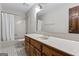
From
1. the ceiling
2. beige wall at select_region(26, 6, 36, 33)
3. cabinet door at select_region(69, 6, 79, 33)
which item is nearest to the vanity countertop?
cabinet door at select_region(69, 6, 79, 33)

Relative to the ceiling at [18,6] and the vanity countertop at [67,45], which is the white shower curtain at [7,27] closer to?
the ceiling at [18,6]

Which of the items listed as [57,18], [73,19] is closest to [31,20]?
[57,18]

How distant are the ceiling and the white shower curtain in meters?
0.18

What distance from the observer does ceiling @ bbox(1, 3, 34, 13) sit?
1651mm

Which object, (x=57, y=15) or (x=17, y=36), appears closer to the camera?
(x=57, y=15)

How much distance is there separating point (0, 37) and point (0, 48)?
216mm

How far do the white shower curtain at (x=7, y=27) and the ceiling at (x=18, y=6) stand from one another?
0.60 ft

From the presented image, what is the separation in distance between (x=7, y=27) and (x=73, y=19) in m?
1.23

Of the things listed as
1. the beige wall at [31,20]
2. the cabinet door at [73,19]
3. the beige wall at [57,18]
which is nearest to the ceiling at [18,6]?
the beige wall at [31,20]

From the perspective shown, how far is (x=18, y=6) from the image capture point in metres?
1.69

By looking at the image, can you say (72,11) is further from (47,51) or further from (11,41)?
(11,41)

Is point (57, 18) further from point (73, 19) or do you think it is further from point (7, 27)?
point (7, 27)

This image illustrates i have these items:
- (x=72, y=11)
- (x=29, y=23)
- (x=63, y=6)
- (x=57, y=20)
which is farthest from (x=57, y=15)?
(x=29, y=23)

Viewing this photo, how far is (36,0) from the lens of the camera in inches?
60.3
